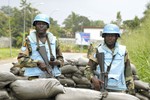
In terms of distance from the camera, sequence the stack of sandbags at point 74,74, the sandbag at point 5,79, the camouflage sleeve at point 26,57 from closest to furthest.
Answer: the sandbag at point 5,79 < the camouflage sleeve at point 26,57 < the stack of sandbags at point 74,74

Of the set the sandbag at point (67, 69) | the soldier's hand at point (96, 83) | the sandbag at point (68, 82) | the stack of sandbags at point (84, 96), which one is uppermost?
the stack of sandbags at point (84, 96)

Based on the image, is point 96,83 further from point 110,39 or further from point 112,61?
point 110,39

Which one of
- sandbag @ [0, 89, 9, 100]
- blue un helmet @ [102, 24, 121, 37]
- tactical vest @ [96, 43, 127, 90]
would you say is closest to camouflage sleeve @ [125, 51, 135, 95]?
tactical vest @ [96, 43, 127, 90]

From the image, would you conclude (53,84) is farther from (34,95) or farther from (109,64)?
(109,64)

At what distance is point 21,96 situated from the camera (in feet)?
11.0

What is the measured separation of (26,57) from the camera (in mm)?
4539

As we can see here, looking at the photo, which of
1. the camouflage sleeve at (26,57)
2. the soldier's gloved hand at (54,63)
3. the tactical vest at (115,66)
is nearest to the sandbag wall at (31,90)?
the tactical vest at (115,66)

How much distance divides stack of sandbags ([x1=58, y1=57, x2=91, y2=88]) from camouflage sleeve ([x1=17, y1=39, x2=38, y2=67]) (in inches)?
45.7

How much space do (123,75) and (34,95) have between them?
50.2 inches

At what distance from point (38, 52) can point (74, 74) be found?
190 cm

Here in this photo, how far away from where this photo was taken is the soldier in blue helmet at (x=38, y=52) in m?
4.52

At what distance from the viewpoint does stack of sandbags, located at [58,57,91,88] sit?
5.93 m

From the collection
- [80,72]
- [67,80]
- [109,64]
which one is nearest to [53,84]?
[109,64]

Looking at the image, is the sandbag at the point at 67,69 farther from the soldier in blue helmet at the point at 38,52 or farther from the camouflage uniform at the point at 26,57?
the camouflage uniform at the point at 26,57
